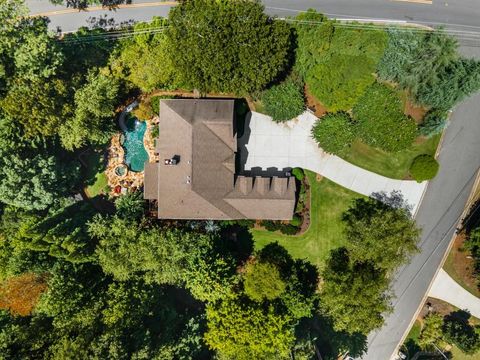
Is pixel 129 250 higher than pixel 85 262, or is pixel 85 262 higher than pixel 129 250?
pixel 129 250

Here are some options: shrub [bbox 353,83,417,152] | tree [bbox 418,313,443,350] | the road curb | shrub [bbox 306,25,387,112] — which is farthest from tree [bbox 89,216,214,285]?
tree [bbox 418,313,443,350]

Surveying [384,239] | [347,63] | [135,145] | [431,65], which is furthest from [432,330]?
[135,145]

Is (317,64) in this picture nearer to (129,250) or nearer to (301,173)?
(301,173)

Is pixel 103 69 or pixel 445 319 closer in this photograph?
pixel 103 69

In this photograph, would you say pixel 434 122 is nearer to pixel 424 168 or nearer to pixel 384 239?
pixel 424 168

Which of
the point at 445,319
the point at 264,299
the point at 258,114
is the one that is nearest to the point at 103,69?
the point at 258,114

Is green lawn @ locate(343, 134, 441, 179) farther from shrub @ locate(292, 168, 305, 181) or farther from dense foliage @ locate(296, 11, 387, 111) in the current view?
dense foliage @ locate(296, 11, 387, 111)
